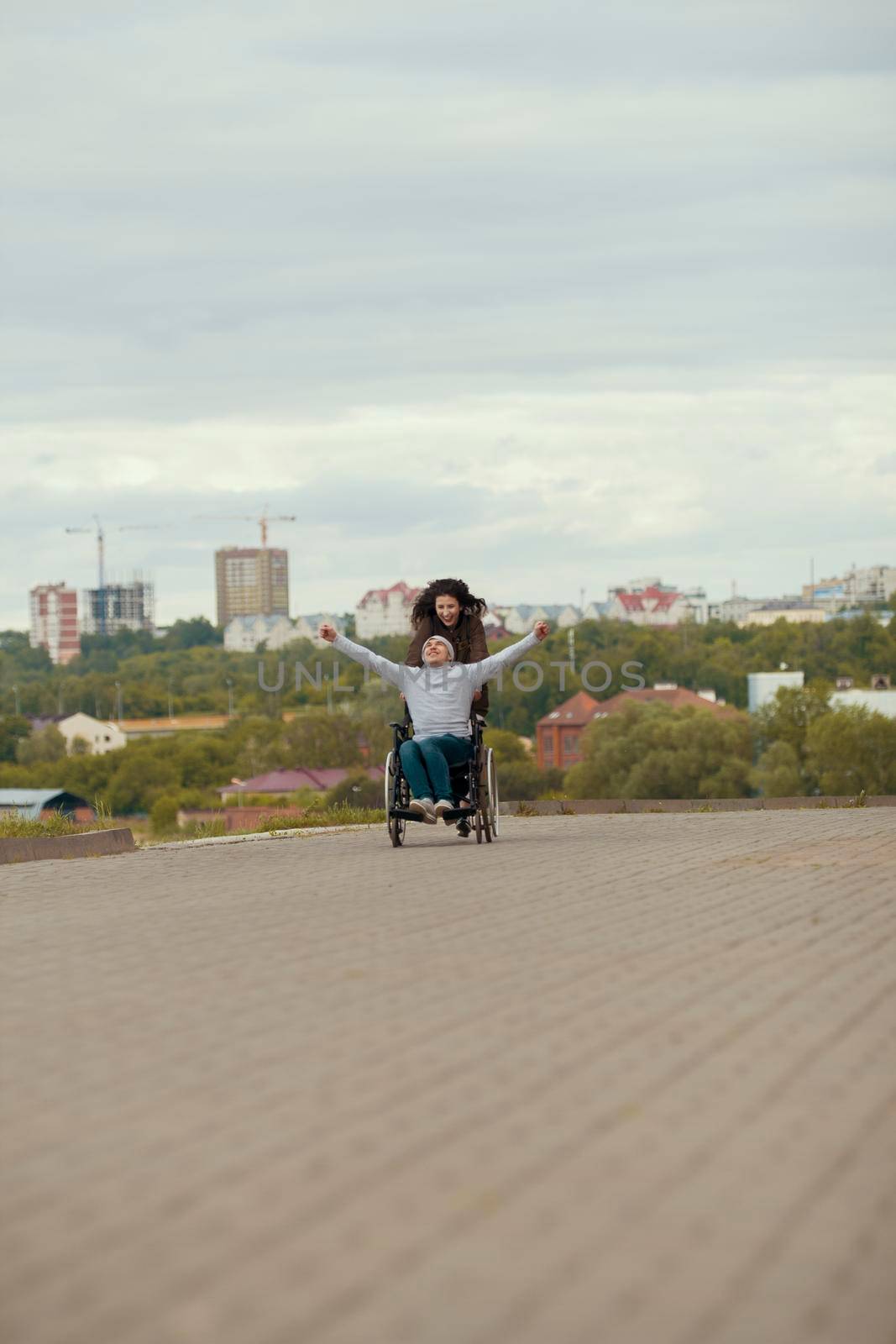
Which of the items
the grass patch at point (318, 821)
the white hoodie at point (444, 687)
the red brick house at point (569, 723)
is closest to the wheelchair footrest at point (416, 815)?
the white hoodie at point (444, 687)

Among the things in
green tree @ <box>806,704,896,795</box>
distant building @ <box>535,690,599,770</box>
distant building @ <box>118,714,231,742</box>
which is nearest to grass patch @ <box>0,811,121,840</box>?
green tree @ <box>806,704,896,795</box>

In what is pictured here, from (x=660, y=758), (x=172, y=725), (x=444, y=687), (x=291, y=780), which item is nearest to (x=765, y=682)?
(x=291, y=780)

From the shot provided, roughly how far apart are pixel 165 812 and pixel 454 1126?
102014mm

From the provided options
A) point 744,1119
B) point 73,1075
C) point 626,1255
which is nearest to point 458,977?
point 73,1075

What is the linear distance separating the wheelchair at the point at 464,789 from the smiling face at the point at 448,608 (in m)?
0.81

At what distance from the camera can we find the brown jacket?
12898 mm

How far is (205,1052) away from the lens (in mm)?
5082

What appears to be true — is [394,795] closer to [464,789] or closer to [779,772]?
[464,789]

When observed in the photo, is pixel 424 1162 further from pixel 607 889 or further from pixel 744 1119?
pixel 607 889

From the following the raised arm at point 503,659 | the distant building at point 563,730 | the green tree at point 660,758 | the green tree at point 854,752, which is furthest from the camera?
the distant building at point 563,730

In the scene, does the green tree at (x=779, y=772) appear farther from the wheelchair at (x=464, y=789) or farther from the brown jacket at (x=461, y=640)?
the wheelchair at (x=464, y=789)

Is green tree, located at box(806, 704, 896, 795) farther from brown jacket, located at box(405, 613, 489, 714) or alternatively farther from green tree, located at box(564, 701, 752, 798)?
brown jacket, located at box(405, 613, 489, 714)

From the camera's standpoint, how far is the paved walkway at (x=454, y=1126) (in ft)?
10.2

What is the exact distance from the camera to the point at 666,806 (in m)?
17.7
